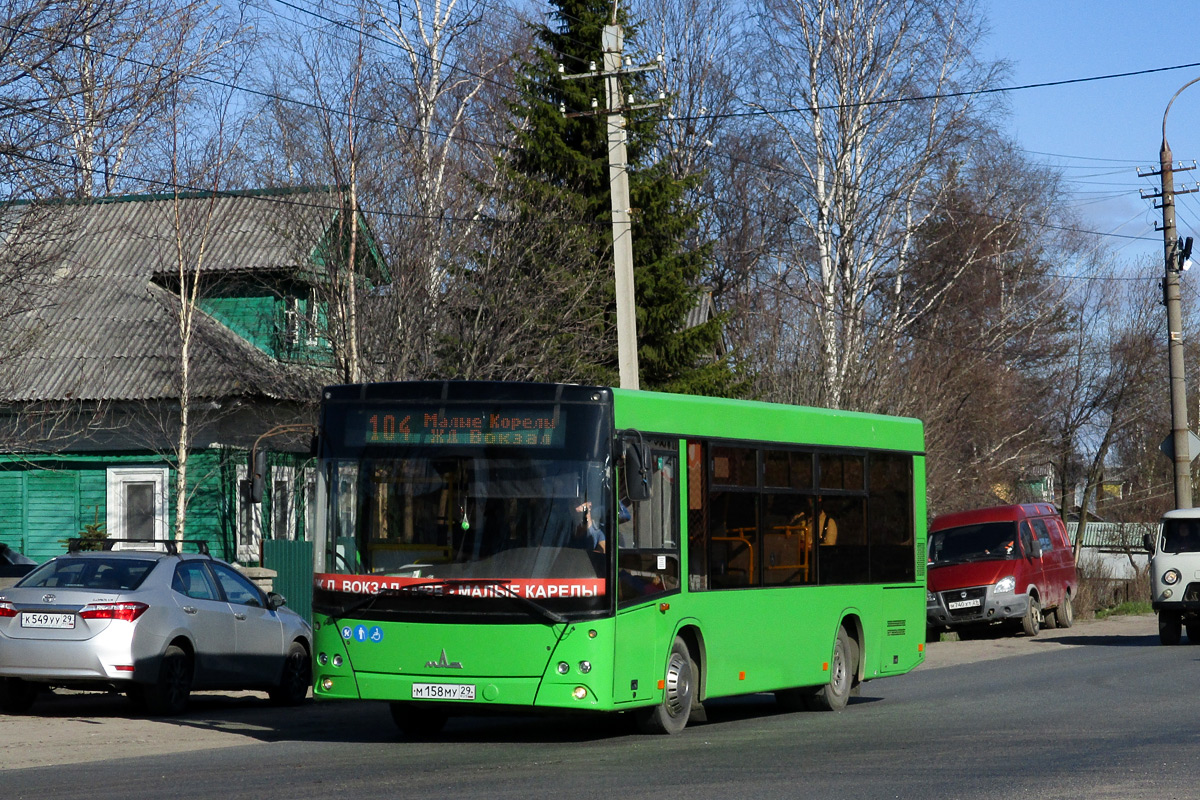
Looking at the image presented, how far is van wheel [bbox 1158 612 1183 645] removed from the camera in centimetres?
2516

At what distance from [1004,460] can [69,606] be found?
31.2 meters

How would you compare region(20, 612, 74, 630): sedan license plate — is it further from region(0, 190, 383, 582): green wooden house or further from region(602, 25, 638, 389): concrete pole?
region(0, 190, 383, 582): green wooden house

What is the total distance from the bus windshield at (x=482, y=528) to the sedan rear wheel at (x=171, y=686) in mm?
3083

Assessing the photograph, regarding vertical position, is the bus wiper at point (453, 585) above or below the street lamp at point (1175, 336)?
below

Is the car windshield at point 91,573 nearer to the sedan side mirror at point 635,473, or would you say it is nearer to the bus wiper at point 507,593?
the bus wiper at point 507,593

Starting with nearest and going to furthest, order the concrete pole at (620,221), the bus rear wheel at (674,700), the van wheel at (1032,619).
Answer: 1. the bus rear wheel at (674,700)
2. the concrete pole at (620,221)
3. the van wheel at (1032,619)

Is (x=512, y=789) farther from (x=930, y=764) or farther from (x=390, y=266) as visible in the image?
(x=390, y=266)

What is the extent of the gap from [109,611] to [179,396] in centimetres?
1226

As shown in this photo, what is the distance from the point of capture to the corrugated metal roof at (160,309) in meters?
25.6

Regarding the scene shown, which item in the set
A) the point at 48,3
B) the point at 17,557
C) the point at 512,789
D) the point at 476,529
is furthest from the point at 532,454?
the point at 17,557

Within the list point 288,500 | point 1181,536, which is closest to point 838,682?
point 1181,536

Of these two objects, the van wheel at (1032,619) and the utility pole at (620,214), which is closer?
the utility pole at (620,214)

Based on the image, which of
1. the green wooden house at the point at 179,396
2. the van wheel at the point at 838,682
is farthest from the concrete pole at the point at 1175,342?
the van wheel at the point at 838,682

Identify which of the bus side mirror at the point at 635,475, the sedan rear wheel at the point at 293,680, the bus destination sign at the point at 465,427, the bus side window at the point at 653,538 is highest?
the bus destination sign at the point at 465,427
